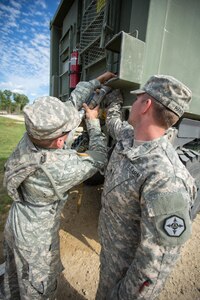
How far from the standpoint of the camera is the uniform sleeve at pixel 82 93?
197 cm

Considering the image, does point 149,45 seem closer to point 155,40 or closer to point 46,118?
point 155,40

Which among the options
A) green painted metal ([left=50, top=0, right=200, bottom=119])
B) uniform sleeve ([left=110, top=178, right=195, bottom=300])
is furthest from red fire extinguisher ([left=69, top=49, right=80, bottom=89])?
uniform sleeve ([left=110, top=178, right=195, bottom=300])

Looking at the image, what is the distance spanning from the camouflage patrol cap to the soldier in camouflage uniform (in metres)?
0.42

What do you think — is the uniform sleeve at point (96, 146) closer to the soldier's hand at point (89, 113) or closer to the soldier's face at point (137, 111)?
the soldier's hand at point (89, 113)

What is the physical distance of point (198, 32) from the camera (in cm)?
192

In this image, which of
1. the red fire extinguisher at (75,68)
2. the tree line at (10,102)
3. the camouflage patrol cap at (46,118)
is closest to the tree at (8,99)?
the tree line at (10,102)

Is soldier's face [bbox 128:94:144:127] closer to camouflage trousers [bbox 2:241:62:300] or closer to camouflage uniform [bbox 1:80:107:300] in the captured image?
camouflage uniform [bbox 1:80:107:300]

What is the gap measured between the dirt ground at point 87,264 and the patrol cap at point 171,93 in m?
1.76

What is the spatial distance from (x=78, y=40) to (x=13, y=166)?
268cm

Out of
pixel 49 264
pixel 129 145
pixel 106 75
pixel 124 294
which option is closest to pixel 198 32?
pixel 106 75

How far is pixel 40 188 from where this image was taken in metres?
1.44

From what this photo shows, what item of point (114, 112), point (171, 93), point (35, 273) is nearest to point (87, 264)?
point (35, 273)

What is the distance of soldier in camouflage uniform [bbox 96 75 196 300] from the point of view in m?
1.00

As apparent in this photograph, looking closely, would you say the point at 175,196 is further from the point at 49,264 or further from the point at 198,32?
the point at 198,32
